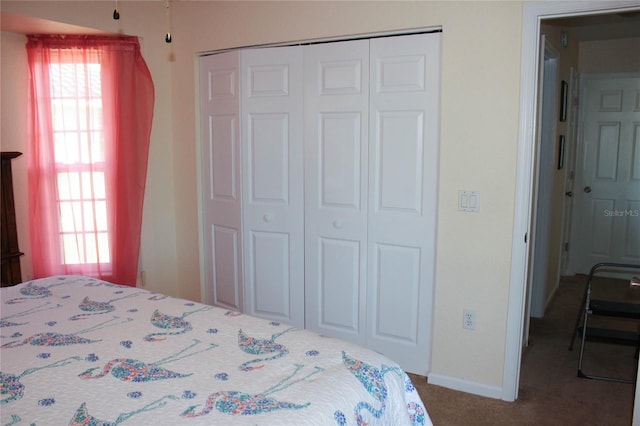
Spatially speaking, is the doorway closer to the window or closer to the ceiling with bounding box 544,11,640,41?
the ceiling with bounding box 544,11,640,41

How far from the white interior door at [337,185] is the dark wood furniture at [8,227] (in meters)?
1.99

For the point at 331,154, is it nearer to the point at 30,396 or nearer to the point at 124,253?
the point at 124,253

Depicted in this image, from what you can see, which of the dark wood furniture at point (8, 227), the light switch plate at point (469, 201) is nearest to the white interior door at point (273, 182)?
the light switch plate at point (469, 201)

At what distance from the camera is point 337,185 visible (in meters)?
3.12

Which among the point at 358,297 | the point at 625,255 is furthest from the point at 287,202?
the point at 625,255

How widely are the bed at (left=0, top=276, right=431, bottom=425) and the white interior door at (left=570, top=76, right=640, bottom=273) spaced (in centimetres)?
431

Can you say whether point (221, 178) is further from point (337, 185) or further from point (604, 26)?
point (604, 26)

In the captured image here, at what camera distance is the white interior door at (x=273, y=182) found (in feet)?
10.6

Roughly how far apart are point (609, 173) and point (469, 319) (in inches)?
128

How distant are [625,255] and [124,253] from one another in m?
4.72

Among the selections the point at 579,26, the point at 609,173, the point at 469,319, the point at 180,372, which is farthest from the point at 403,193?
the point at 609,173

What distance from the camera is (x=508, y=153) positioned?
259cm

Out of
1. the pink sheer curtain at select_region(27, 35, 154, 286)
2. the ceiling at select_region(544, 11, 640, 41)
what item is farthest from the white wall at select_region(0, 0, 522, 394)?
the ceiling at select_region(544, 11, 640, 41)

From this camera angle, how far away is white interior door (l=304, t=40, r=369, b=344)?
3.00 meters
